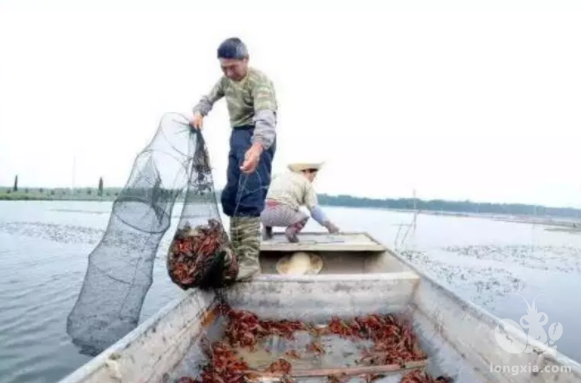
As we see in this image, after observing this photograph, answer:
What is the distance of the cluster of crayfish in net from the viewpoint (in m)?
4.05

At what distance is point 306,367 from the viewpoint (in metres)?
3.68

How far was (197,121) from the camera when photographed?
187 inches

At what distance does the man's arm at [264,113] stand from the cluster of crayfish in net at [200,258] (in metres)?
0.92

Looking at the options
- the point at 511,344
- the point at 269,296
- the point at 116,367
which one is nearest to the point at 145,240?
the point at 269,296

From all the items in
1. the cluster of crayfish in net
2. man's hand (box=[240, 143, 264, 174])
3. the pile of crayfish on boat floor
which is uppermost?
man's hand (box=[240, 143, 264, 174])

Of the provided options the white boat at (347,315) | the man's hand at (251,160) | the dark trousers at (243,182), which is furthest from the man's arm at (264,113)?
the white boat at (347,315)

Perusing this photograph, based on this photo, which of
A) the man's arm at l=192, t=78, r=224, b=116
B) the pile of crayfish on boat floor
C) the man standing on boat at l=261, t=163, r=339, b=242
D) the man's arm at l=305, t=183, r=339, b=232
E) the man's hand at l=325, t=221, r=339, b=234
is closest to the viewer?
the pile of crayfish on boat floor

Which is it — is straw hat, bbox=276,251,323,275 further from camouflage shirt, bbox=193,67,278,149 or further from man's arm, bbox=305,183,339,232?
camouflage shirt, bbox=193,67,278,149

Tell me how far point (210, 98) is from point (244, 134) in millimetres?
553

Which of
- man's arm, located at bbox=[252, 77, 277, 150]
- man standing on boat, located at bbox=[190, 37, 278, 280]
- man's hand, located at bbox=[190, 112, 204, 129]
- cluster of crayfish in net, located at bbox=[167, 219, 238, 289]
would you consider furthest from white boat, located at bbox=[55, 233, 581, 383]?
man's hand, located at bbox=[190, 112, 204, 129]

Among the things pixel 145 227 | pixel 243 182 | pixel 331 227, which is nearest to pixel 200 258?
pixel 145 227

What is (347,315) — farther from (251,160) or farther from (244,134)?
(244,134)

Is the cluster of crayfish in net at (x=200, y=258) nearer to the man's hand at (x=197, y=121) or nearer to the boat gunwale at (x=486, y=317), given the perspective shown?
the man's hand at (x=197, y=121)

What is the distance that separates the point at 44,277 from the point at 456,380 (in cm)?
1037
